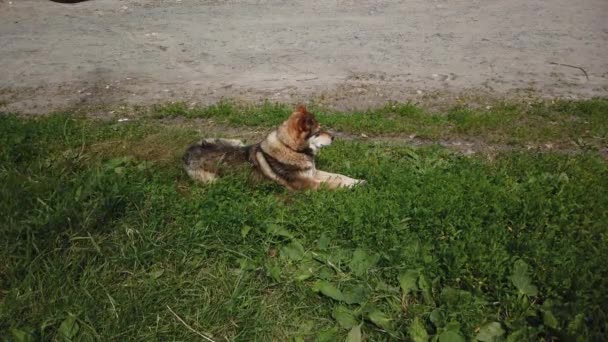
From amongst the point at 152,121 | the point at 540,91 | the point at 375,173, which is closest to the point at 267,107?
the point at 152,121

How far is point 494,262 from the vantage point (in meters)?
3.17

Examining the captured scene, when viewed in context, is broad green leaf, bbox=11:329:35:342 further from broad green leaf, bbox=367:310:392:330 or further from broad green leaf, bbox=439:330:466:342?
broad green leaf, bbox=439:330:466:342

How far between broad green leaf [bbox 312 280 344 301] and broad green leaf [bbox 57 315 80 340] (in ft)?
5.28

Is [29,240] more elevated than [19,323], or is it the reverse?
[29,240]

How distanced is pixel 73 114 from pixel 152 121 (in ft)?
4.01

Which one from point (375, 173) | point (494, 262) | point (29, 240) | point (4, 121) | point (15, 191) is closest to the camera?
point (494, 262)

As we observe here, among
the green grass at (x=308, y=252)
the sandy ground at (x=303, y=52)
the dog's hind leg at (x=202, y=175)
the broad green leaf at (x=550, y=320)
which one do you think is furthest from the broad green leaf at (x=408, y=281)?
the sandy ground at (x=303, y=52)

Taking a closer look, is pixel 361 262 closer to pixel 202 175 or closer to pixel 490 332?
pixel 490 332

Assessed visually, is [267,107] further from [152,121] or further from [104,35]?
[104,35]

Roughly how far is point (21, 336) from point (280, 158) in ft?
8.78

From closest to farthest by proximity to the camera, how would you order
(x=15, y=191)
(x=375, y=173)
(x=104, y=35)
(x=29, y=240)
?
(x=29, y=240), (x=15, y=191), (x=375, y=173), (x=104, y=35)

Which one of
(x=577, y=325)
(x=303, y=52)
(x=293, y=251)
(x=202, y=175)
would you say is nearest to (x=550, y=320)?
(x=577, y=325)

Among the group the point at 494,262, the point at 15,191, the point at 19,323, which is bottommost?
the point at 19,323

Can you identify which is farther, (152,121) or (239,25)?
(239,25)
